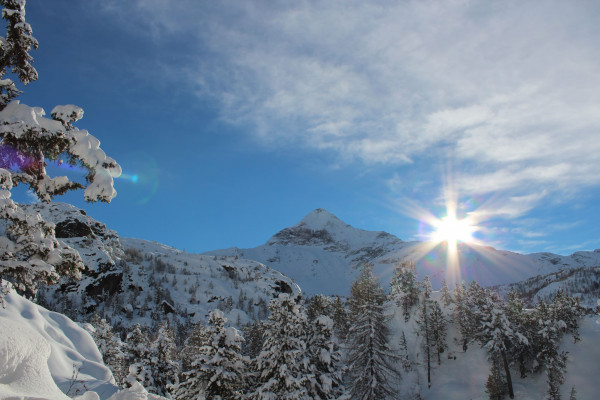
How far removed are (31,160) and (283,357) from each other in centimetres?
1837

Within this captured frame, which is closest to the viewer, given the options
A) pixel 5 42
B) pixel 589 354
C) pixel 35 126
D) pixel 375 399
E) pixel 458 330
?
pixel 35 126

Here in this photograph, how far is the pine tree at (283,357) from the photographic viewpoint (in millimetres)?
21125

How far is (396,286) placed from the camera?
76.6 meters

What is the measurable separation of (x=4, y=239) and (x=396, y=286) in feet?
250

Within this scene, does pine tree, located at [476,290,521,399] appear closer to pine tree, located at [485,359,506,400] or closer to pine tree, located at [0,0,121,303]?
pine tree, located at [485,359,506,400]

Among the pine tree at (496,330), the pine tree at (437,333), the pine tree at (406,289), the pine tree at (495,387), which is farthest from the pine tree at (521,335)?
the pine tree at (406,289)

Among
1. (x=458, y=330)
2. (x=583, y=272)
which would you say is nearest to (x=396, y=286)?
(x=458, y=330)

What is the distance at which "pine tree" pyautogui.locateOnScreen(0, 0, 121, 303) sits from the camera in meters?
6.12

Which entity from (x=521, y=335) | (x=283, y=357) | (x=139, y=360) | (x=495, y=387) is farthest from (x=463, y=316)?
(x=139, y=360)

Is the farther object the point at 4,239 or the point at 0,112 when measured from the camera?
→ the point at 4,239

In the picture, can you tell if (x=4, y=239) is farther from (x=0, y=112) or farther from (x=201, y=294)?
(x=201, y=294)

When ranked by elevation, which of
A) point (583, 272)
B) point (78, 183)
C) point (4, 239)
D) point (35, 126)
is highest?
point (583, 272)

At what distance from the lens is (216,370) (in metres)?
21.6

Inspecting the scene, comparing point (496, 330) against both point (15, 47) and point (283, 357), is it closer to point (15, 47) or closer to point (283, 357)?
point (283, 357)
